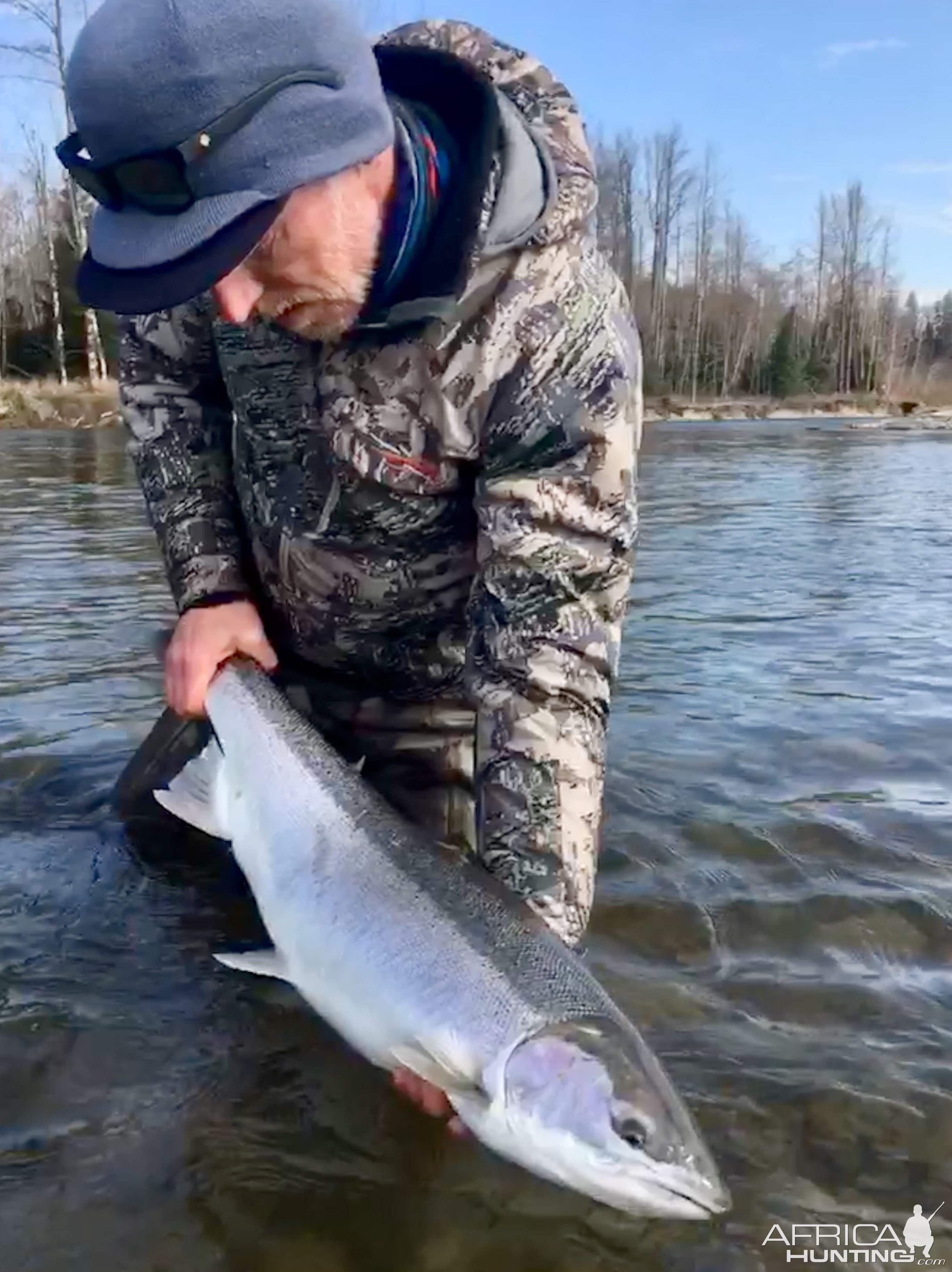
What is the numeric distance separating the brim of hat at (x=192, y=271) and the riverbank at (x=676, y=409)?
1306cm

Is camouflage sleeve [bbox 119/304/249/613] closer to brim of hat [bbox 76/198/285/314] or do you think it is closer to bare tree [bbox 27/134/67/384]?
brim of hat [bbox 76/198/285/314]

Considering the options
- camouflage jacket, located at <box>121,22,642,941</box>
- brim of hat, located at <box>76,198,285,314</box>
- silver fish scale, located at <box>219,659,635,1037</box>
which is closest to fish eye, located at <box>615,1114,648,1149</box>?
silver fish scale, located at <box>219,659,635,1037</box>

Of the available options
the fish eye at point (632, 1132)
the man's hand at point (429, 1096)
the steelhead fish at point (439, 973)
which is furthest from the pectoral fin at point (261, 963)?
the fish eye at point (632, 1132)

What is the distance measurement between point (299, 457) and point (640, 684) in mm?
3883

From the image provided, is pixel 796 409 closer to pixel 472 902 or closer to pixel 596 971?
pixel 596 971

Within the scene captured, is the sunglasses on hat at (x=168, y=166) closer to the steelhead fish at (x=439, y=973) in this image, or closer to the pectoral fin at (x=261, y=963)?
the steelhead fish at (x=439, y=973)

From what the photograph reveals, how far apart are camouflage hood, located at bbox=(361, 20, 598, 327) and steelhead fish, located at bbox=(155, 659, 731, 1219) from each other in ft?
3.46

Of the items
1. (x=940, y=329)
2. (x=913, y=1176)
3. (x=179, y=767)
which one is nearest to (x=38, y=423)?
(x=179, y=767)

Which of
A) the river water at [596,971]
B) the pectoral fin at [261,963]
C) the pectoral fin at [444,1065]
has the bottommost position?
the river water at [596,971]

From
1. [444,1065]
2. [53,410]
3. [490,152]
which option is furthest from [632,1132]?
[53,410]

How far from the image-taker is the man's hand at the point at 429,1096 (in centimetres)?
246

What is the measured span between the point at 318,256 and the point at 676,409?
180 feet

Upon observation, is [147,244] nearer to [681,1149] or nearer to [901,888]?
[681,1149]

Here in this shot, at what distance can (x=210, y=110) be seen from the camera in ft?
8.14
